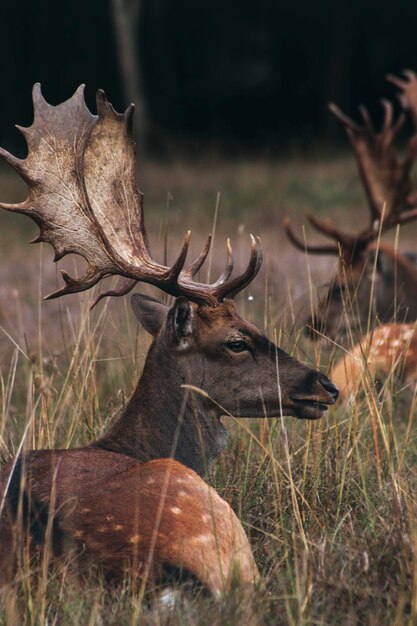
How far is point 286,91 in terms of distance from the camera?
25297mm

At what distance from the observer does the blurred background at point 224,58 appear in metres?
24.2

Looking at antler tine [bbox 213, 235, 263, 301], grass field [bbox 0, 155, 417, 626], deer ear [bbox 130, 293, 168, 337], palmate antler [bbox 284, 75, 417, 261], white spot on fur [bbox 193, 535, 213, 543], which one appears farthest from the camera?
palmate antler [bbox 284, 75, 417, 261]

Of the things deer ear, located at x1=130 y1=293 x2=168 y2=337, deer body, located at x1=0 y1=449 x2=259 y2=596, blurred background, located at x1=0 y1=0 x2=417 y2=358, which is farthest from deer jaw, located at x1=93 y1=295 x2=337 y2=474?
blurred background, located at x1=0 y1=0 x2=417 y2=358

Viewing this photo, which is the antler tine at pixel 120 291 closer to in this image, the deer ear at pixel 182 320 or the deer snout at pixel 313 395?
the deer ear at pixel 182 320

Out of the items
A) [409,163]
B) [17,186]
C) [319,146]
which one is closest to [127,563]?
[409,163]

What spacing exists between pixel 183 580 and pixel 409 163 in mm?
6068

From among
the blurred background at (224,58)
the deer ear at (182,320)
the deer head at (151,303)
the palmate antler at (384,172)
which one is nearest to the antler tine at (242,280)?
the deer head at (151,303)

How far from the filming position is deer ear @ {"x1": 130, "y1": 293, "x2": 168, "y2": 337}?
500 cm

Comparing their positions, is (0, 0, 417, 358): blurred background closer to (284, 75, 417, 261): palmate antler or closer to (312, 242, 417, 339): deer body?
(284, 75, 417, 261): palmate antler

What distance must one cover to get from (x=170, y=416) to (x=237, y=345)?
1.23ft

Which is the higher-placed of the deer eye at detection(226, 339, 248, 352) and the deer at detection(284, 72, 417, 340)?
the deer at detection(284, 72, 417, 340)

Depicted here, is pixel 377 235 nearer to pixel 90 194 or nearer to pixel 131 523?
pixel 90 194

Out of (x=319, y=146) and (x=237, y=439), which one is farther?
(x=319, y=146)

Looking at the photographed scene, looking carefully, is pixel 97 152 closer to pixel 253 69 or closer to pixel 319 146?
pixel 319 146
